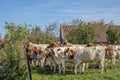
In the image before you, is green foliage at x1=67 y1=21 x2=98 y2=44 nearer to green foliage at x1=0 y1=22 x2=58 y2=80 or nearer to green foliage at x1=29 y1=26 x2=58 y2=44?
green foliage at x1=29 y1=26 x2=58 y2=44

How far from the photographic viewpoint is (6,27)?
70.8ft

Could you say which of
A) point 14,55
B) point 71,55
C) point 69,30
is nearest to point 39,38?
point 69,30

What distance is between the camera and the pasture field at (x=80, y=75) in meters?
20.3

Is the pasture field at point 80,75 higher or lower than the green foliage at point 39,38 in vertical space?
lower

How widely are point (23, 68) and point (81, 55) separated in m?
4.14

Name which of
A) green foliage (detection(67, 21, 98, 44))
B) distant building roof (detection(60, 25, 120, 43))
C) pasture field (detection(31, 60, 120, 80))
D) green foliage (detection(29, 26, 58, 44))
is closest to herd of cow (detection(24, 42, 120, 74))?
pasture field (detection(31, 60, 120, 80))

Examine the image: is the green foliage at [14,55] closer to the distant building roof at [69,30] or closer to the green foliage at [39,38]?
the green foliage at [39,38]

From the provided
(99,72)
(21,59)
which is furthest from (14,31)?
(99,72)

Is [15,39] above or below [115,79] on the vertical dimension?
above

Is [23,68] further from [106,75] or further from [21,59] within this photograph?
[106,75]

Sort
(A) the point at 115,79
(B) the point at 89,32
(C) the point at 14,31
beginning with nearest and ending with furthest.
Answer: (A) the point at 115,79, (C) the point at 14,31, (B) the point at 89,32

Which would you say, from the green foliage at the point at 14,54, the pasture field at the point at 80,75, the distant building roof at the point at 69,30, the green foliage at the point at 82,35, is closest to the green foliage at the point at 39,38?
the green foliage at the point at 82,35

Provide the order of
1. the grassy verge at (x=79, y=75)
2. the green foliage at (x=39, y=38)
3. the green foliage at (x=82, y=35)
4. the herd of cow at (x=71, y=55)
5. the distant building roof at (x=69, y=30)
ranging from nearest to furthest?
the grassy verge at (x=79, y=75) → the herd of cow at (x=71, y=55) → the green foliage at (x=39, y=38) → the green foliage at (x=82, y=35) → the distant building roof at (x=69, y=30)

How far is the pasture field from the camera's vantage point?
20.3 metres
